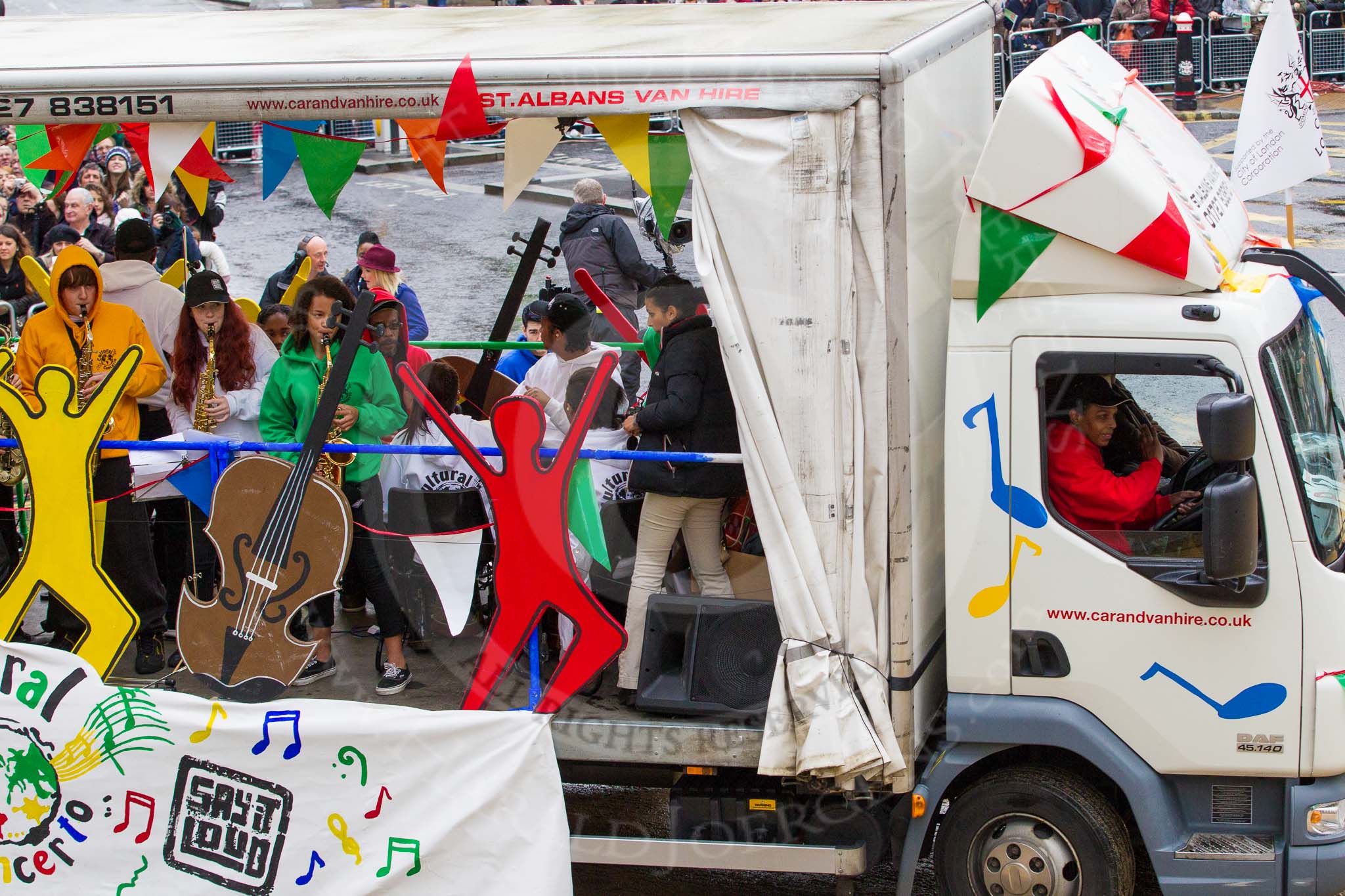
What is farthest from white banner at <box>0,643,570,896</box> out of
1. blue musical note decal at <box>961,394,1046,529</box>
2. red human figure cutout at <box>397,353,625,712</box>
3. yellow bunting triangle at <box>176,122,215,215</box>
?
yellow bunting triangle at <box>176,122,215,215</box>

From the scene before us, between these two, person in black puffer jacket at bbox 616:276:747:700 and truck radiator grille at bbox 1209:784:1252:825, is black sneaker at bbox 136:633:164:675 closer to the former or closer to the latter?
person in black puffer jacket at bbox 616:276:747:700

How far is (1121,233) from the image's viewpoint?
455cm

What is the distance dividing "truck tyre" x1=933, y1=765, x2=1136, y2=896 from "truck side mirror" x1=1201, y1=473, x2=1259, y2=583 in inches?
40.2

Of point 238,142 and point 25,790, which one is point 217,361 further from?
point 238,142

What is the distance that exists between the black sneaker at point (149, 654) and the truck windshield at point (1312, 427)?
14.6 ft

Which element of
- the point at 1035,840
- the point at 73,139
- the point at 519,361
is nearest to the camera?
the point at 1035,840

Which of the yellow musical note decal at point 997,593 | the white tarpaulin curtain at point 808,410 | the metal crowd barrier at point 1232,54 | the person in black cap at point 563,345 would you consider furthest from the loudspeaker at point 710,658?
the metal crowd barrier at point 1232,54

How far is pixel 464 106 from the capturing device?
15.8ft

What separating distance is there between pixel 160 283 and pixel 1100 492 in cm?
489

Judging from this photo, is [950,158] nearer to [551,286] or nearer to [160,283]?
[160,283]

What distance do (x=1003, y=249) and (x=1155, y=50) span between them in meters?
20.3

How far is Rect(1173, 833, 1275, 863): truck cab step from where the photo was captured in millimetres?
4652

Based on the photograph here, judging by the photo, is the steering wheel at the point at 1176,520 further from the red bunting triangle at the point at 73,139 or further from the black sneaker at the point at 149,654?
the red bunting triangle at the point at 73,139

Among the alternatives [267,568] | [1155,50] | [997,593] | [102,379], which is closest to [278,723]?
[267,568]
